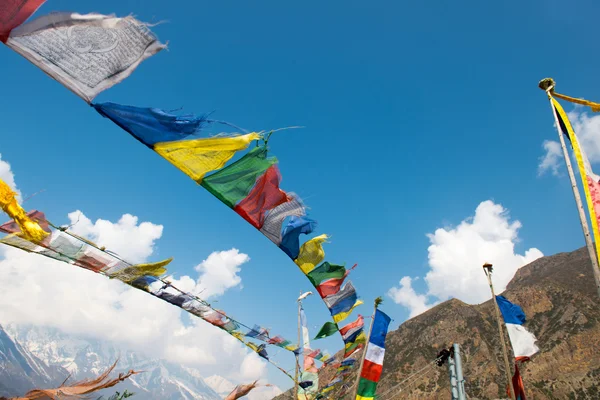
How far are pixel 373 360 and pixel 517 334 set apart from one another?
4900mm

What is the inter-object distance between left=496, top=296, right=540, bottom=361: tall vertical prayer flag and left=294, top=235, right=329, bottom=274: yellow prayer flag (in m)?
6.10

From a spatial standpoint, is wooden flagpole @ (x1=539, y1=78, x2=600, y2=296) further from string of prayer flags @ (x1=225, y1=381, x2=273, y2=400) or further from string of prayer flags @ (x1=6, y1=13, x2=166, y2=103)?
string of prayer flags @ (x1=6, y1=13, x2=166, y2=103)

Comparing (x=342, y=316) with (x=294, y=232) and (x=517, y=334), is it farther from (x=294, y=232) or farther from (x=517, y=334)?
(x=294, y=232)

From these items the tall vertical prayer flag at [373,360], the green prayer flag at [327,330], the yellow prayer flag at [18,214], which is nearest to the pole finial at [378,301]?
the tall vertical prayer flag at [373,360]

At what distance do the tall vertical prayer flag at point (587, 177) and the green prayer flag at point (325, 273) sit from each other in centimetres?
712

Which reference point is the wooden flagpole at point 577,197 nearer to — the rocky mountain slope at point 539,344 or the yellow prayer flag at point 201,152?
the yellow prayer flag at point 201,152

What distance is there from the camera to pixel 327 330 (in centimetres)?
1605

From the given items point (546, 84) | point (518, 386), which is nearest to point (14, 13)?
point (546, 84)

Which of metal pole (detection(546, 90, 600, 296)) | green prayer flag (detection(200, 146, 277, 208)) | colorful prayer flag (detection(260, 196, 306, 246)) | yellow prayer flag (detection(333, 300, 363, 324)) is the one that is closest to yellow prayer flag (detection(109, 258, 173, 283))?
colorful prayer flag (detection(260, 196, 306, 246))

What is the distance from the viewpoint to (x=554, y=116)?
705 cm

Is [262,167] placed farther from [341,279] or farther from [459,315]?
[459,315]

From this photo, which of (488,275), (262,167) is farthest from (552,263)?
(262,167)

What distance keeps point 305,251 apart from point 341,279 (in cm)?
286

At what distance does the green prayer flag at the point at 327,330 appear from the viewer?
1568 cm
